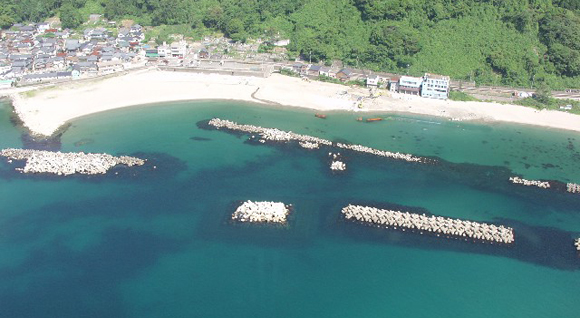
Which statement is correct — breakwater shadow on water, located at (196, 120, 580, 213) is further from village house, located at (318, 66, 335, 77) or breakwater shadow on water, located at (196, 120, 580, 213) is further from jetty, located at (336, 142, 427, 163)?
village house, located at (318, 66, 335, 77)

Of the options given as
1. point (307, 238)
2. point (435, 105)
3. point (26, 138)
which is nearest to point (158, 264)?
point (307, 238)

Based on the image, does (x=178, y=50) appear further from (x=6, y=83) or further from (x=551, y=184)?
(x=551, y=184)

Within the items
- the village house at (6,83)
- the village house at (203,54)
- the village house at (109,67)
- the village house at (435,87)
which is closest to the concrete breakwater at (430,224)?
the village house at (435,87)

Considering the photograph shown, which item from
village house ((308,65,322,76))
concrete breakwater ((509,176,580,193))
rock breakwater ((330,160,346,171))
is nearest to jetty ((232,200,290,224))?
rock breakwater ((330,160,346,171))

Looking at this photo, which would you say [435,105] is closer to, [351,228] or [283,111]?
[283,111]

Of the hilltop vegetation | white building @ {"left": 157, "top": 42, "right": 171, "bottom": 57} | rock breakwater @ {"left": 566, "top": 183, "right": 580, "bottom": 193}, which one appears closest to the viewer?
rock breakwater @ {"left": 566, "top": 183, "right": 580, "bottom": 193}

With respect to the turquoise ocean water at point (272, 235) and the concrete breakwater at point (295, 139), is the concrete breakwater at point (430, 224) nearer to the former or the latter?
the turquoise ocean water at point (272, 235)
